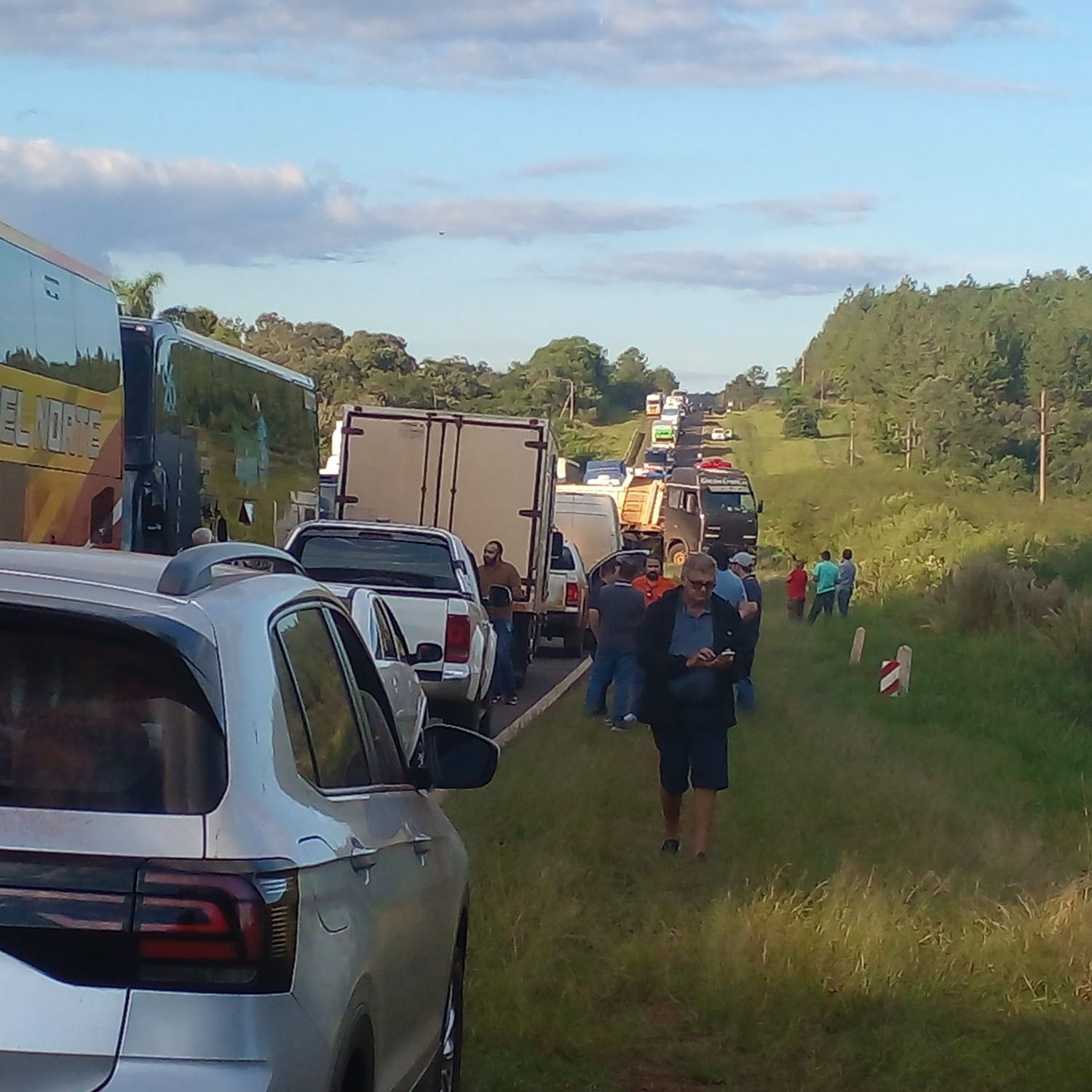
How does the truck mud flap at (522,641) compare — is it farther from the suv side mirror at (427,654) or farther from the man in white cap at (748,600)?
the suv side mirror at (427,654)

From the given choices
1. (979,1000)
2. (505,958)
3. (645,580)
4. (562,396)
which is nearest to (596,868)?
(505,958)

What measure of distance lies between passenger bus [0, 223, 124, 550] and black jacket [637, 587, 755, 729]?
215 inches

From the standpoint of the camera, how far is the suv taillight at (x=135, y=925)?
3094 mm

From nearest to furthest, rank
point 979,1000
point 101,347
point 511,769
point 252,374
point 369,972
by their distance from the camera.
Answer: point 369,972
point 979,1000
point 511,769
point 101,347
point 252,374

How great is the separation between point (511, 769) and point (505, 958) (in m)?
5.65

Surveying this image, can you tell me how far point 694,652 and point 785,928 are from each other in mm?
2191

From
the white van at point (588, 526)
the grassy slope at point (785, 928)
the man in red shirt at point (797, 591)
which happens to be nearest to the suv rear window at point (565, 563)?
the white van at point (588, 526)

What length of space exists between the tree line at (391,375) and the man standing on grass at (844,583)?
12.6 meters

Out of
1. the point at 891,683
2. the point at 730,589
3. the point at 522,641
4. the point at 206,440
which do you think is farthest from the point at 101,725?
the point at 522,641

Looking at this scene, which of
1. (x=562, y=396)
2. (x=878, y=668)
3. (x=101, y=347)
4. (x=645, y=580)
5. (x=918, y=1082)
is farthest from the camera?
(x=562, y=396)

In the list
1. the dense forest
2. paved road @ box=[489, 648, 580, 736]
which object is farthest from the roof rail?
the dense forest

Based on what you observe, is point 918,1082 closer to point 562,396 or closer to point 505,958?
point 505,958

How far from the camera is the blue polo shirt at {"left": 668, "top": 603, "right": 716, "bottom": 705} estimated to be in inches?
403

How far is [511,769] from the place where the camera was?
1358 cm
